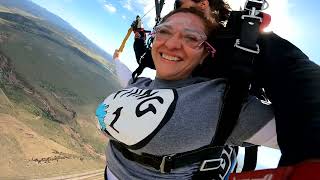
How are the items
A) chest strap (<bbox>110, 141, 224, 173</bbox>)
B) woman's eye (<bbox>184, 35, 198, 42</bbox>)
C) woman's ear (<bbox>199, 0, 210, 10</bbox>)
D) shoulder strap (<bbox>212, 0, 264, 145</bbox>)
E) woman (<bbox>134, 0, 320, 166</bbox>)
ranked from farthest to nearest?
1. woman's ear (<bbox>199, 0, 210, 10</bbox>)
2. woman's eye (<bbox>184, 35, 198, 42</bbox>)
3. chest strap (<bbox>110, 141, 224, 173</bbox>)
4. shoulder strap (<bbox>212, 0, 264, 145</bbox>)
5. woman (<bbox>134, 0, 320, 166</bbox>)

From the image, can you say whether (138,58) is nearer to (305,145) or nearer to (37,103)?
(305,145)

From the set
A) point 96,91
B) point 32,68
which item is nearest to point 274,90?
point 32,68

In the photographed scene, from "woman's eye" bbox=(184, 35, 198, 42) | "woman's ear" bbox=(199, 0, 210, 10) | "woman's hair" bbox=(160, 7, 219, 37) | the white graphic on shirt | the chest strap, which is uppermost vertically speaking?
"woman's ear" bbox=(199, 0, 210, 10)

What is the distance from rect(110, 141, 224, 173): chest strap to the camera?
2150 millimetres

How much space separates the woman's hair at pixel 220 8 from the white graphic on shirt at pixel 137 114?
71 centimetres

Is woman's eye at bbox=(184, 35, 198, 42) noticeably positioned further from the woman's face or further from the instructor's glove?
the instructor's glove

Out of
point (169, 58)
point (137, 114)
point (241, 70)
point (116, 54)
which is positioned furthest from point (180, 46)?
point (116, 54)

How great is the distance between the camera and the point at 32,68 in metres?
120

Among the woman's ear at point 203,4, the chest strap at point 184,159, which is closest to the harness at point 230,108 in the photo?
the chest strap at point 184,159

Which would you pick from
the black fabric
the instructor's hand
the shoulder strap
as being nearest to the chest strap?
the shoulder strap

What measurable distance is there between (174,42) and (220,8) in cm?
47

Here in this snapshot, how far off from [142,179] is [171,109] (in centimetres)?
50

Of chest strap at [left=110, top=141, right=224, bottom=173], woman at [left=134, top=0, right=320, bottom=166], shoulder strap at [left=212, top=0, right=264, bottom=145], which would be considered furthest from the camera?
chest strap at [left=110, top=141, right=224, bottom=173]

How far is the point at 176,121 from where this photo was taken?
2.06 meters
